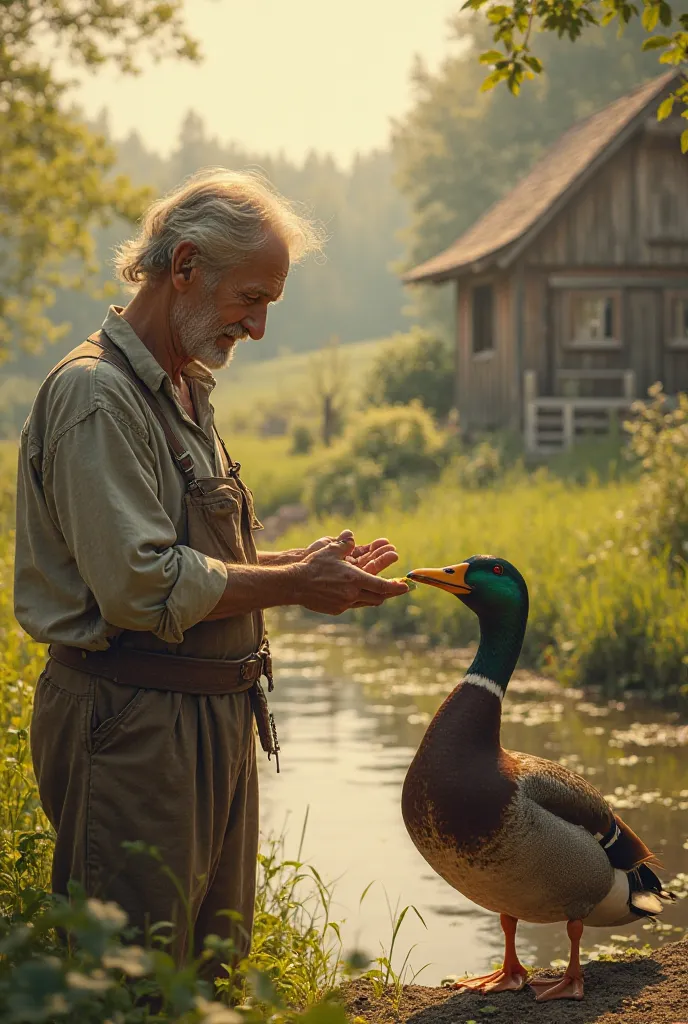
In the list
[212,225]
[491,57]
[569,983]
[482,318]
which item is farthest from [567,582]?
[482,318]

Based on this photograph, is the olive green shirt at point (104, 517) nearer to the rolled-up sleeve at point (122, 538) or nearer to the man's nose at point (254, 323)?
the rolled-up sleeve at point (122, 538)

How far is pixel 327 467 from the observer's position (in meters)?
24.8

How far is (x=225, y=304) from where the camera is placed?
351cm

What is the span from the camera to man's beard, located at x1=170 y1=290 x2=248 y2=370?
3.51 m

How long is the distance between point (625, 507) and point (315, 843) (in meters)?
7.49

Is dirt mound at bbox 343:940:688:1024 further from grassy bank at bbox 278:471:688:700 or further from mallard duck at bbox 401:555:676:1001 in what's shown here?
grassy bank at bbox 278:471:688:700


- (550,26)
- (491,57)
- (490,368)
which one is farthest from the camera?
(490,368)

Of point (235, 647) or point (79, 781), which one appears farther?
point (235, 647)

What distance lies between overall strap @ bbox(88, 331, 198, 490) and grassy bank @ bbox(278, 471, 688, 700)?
701 centimetres

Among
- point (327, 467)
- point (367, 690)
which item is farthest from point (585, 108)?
point (367, 690)

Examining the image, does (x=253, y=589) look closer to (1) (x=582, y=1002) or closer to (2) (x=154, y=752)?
(2) (x=154, y=752)

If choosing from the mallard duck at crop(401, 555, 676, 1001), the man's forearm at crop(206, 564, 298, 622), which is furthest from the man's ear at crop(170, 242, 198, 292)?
the mallard duck at crop(401, 555, 676, 1001)

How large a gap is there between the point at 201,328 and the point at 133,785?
1.19m

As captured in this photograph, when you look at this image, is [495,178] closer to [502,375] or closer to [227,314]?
[502,375]
